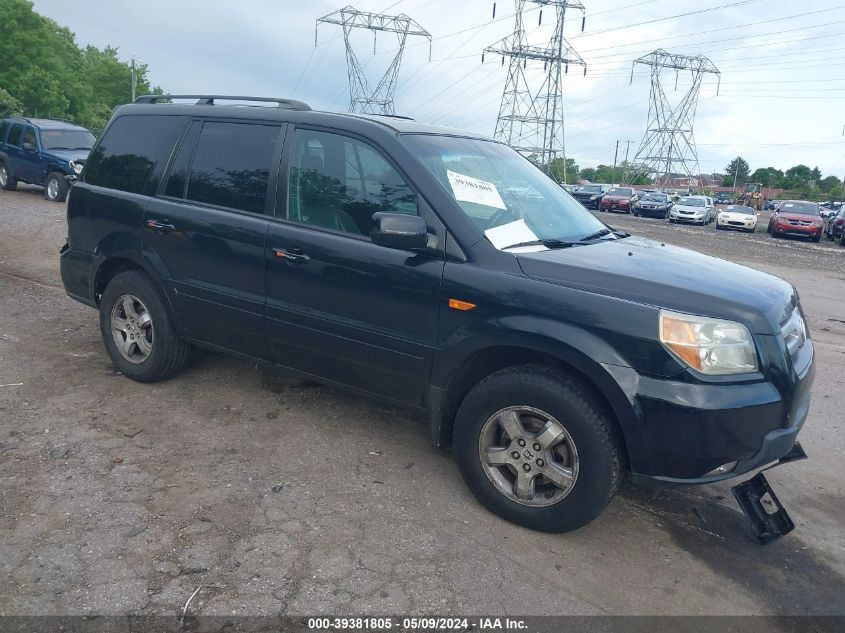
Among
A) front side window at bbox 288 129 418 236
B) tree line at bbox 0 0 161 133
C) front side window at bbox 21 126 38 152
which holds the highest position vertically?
tree line at bbox 0 0 161 133

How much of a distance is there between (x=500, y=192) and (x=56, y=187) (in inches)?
613

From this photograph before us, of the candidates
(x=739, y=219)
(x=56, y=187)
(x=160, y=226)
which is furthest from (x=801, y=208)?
(x=160, y=226)

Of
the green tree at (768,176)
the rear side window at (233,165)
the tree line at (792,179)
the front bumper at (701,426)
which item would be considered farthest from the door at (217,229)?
the green tree at (768,176)

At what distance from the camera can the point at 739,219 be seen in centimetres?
2817

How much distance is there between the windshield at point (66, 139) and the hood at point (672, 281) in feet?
54.8

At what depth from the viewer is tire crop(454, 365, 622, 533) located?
3.00m

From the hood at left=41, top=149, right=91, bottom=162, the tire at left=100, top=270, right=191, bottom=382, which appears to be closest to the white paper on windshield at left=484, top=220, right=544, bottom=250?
the tire at left=100, top=270, right=191, bottom=382

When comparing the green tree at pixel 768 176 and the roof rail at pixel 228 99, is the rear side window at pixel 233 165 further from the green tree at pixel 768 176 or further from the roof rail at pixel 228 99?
the green tree at pixel 768 176

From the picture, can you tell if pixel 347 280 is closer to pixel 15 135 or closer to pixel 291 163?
pixel 291 163

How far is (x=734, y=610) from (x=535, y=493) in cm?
97

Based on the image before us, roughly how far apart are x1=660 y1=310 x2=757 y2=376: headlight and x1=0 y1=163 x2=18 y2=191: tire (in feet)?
63.1

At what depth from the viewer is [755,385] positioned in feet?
9.46

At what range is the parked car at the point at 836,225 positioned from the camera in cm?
2385

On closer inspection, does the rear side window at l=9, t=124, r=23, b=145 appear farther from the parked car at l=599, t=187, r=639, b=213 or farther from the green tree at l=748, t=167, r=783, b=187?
the green tree at l=748, t=167, r=783, b=187
